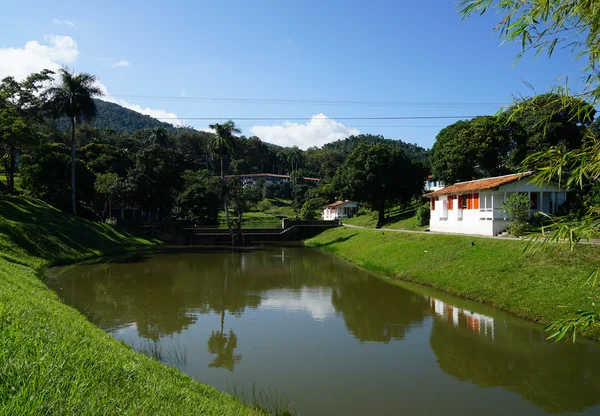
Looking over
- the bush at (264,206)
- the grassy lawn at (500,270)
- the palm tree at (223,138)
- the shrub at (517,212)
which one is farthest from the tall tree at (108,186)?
the bush at (264,206)

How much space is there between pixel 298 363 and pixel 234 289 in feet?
41.7

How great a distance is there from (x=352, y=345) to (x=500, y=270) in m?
9.66

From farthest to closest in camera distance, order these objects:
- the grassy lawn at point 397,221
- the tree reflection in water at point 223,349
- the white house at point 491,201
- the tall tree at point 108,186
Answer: the tall tree at point 108,186 < the grassy lawn at point 397,221 < the white house at point 491,201 < the tree reflection in water at point 223,349

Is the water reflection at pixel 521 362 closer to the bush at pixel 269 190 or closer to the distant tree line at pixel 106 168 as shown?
the distant tree line at pixel 106 168

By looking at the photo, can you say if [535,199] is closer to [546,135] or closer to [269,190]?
[546,135]

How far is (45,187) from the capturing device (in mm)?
49688

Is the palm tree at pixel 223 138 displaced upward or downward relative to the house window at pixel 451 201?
upward

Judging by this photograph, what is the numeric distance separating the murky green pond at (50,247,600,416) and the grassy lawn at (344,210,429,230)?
70.0 feet

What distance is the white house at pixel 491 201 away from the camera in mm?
27547

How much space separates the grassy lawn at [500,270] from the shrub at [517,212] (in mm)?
1826

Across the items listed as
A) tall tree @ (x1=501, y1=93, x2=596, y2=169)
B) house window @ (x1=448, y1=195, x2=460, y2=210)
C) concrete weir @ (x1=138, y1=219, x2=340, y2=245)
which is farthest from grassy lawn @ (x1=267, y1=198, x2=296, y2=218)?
house window @ (x1=448, y1=195, x2=460, y2=210)

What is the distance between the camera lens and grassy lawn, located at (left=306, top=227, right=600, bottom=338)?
1511 centimetres

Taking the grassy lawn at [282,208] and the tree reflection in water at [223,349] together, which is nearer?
the tree reflection in water at [223,349]

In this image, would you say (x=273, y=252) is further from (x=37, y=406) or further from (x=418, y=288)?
(x=37, y=406)
